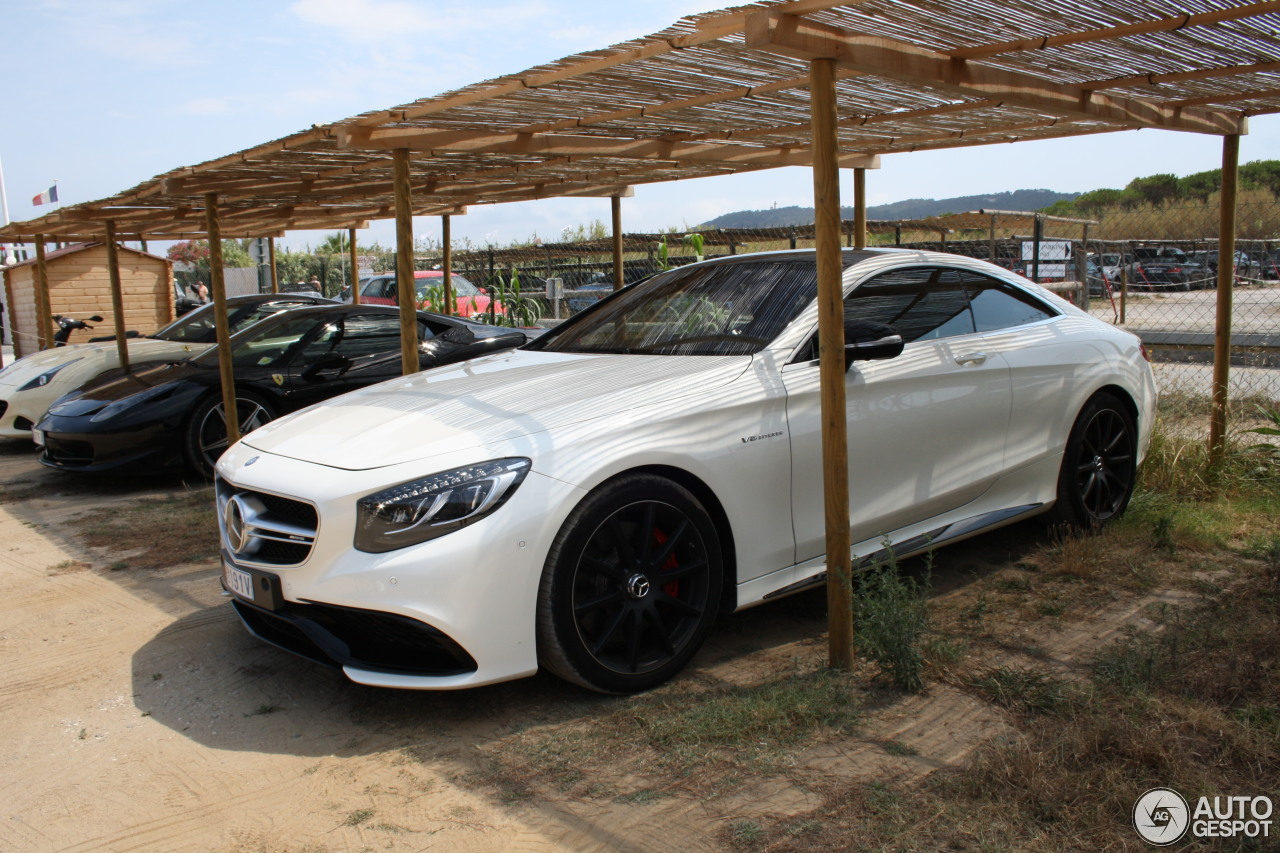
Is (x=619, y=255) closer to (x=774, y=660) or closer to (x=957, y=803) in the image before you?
(x=774, y=660)

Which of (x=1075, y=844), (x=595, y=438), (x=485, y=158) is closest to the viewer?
(x=1075, y=844)

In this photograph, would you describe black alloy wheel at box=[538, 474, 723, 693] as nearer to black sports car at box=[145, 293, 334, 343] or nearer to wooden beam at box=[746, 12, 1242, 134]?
wooden beam at box=[746, 12, 1242, 134]

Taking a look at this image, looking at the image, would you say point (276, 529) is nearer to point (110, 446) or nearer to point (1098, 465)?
point (1098, 465)

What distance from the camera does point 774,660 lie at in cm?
385

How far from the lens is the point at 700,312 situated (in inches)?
173

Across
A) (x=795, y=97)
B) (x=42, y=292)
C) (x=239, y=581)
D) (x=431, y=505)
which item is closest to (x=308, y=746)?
(x=239, y=581)

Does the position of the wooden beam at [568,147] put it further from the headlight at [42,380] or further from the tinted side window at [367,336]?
the headlight at [42,380]

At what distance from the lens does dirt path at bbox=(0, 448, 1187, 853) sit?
2752 mm

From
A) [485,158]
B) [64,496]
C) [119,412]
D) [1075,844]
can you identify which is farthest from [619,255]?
[1075,844]

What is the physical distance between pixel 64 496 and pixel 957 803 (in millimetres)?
6983

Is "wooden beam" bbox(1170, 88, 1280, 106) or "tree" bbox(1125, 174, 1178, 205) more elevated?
"tree" bbox(1125, 174, 1178, 205)

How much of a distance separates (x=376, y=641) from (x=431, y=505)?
0.52 metres

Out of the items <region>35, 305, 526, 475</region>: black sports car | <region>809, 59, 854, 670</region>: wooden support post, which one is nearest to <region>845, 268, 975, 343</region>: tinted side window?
<region>809, 59, 854, 670</region>: wooden support post

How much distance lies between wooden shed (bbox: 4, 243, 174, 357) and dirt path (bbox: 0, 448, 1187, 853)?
12.2 meters
